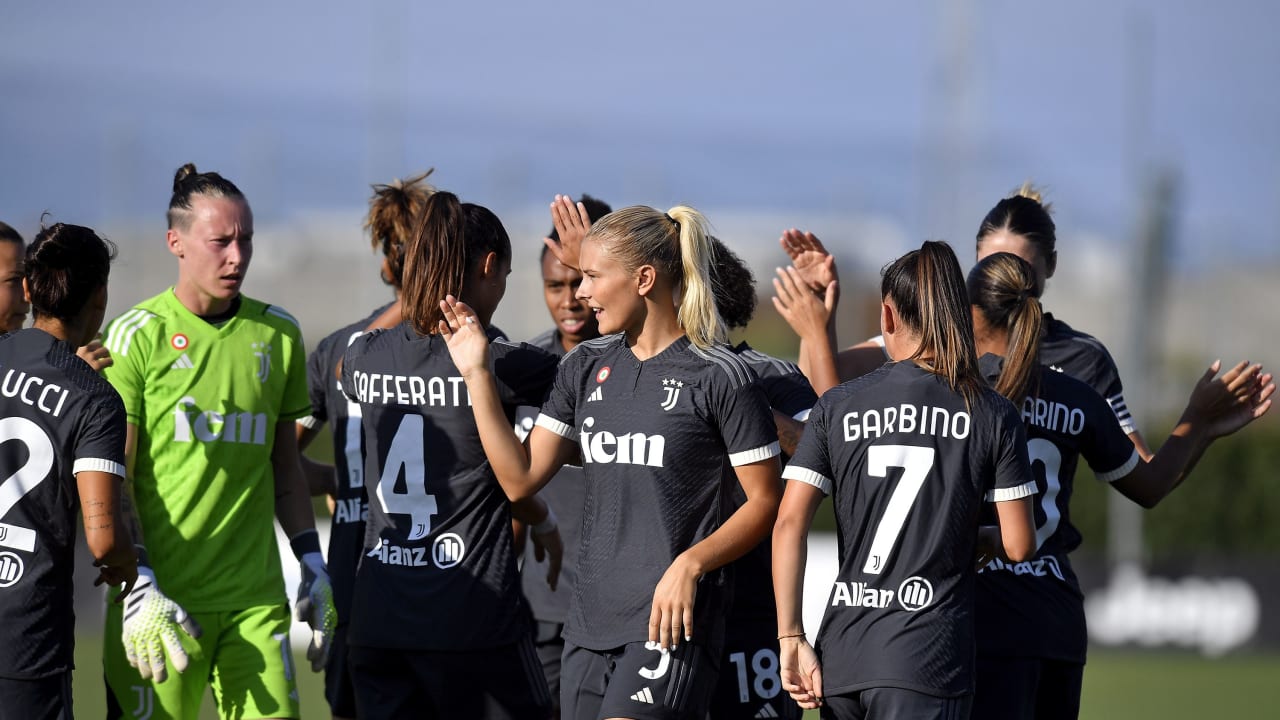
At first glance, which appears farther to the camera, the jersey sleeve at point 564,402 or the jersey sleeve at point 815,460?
the jersey sleeve at point 564,402

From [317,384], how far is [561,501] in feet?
4.21

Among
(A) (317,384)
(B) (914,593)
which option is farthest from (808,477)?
(A) (317,384)

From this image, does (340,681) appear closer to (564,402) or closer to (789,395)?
(564,402)

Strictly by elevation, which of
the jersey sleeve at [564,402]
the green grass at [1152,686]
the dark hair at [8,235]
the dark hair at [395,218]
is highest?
the dark hair at [395,218]

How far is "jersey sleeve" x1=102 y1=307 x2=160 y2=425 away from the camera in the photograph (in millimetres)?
5379

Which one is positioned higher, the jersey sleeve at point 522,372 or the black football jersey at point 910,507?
the jersey sleeve at point 522,372

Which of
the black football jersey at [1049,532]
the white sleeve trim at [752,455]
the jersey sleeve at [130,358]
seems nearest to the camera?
the white sleeve trim at [752,455]

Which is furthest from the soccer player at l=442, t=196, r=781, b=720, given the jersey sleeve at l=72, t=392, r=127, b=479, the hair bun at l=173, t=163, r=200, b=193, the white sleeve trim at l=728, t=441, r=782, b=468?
the hair bun at l=173, t=163, r=200, b=193

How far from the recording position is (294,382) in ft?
18.9

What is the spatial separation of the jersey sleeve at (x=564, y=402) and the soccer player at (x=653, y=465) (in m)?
0.04

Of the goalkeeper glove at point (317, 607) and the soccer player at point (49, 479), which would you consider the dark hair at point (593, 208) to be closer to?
the goalkeeper glove at point (317, 607)

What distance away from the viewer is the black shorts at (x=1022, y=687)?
4.86 metres

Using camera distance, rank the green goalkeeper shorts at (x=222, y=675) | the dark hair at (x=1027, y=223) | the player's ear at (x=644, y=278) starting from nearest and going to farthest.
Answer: the player's ear at (x=644, y=278) → the green goalkeeper shorts at (x=222, y=675) → the dark hair at (x=1027, y=223)

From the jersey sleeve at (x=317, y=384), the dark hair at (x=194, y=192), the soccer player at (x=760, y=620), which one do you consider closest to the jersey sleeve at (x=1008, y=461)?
the soccer player at (x=760, y=620)
